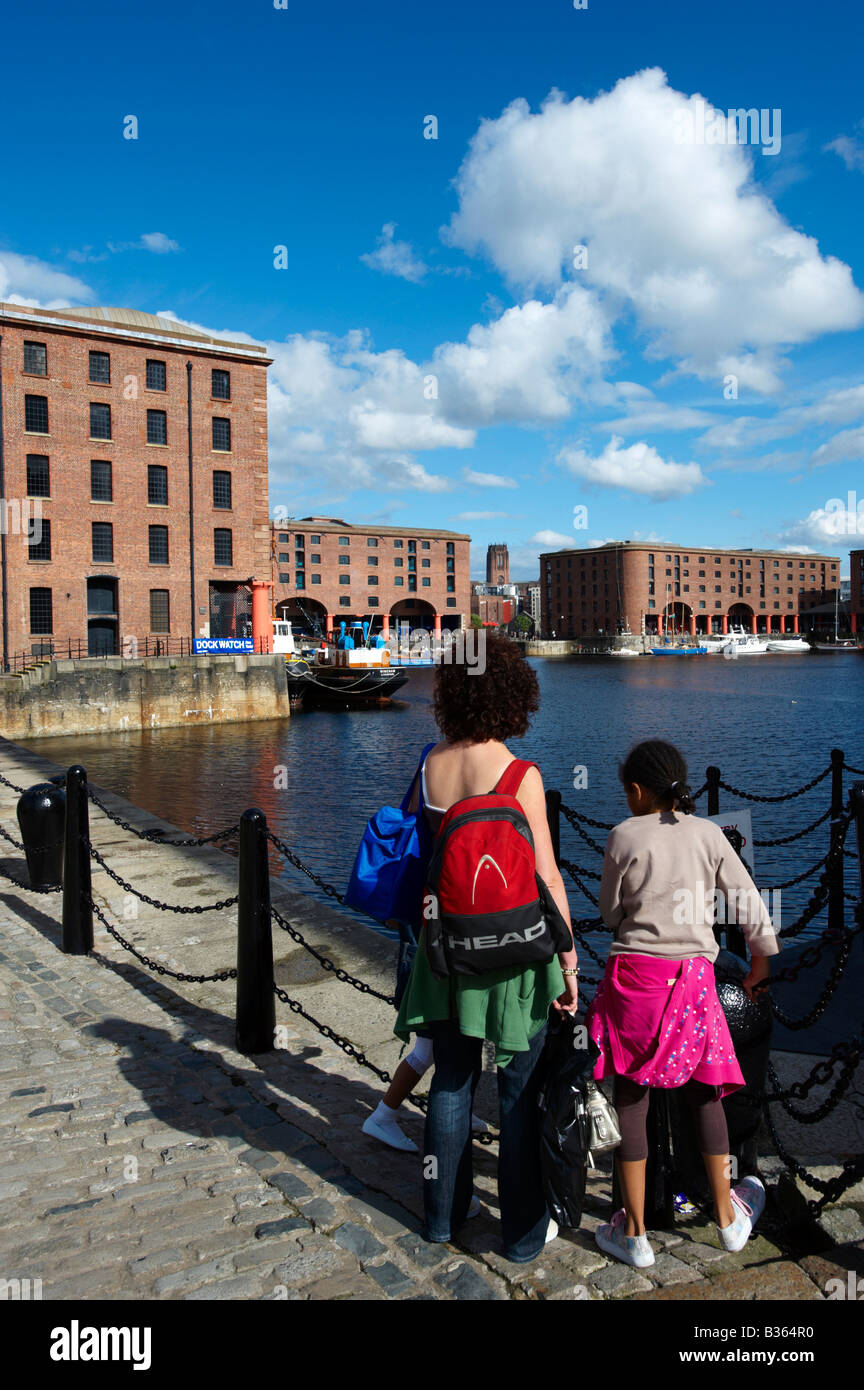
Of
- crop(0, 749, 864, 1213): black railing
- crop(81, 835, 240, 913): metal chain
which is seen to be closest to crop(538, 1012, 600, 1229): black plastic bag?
crop(0, 749, 864, 1213): black railing

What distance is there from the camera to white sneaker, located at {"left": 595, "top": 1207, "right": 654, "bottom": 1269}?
9.86ft

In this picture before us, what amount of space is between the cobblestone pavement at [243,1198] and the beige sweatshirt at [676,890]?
1.08 metres

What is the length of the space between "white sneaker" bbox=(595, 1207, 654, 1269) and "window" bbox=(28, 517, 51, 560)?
4063cm

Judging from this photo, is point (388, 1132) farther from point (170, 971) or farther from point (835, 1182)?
point (170, 971)

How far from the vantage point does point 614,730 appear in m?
35.8

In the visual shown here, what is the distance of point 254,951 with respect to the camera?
517 cm

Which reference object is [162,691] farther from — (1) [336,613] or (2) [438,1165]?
(1) [336,613]

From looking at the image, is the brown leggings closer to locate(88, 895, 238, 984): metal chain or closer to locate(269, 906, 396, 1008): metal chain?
locate(269, 906, 396, 1008): metal chain

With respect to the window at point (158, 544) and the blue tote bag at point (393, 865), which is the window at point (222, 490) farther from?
the blue tote bag at point (393, 865)

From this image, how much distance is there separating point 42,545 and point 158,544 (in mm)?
5043

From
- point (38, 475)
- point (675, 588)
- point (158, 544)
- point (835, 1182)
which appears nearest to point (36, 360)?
point (38, 475)

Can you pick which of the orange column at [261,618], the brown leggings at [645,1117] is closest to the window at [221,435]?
the orange column at [261,618]

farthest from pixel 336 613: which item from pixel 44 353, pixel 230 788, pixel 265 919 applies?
pixel 265 919
